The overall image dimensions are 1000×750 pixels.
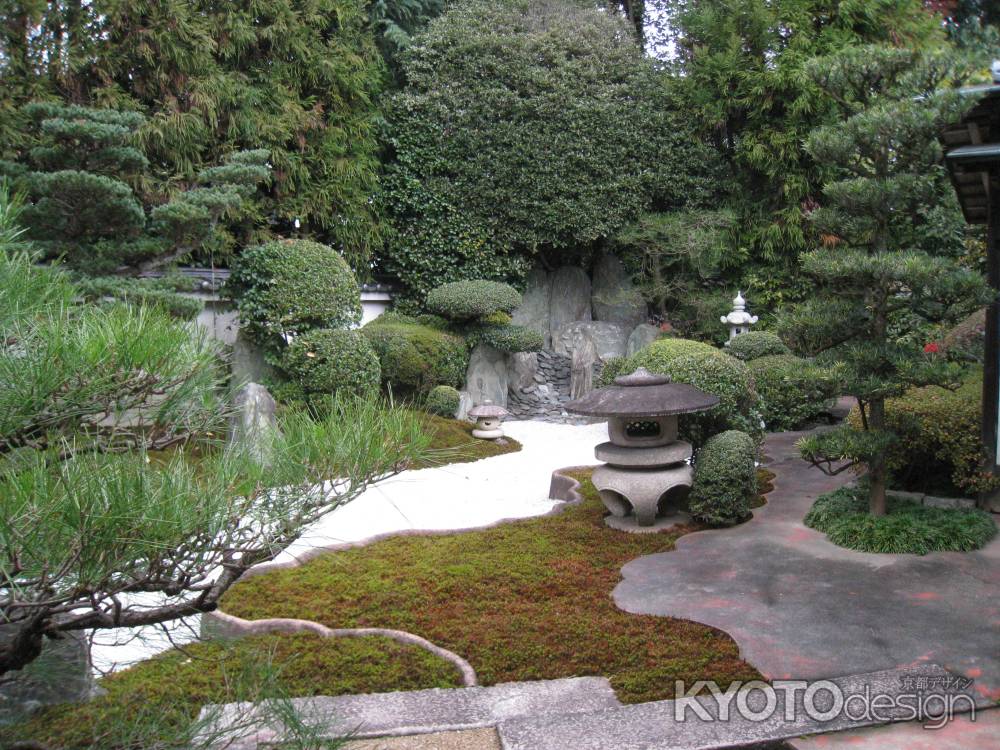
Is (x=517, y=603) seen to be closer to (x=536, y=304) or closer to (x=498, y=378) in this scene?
(x=498, y=378)

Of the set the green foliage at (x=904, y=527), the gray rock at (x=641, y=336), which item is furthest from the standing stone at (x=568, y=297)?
the green foliage at (x=904, y=527)

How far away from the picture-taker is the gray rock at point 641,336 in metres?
12.3

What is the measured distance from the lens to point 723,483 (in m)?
5.47

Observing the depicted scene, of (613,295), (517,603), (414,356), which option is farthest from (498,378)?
(517,603)

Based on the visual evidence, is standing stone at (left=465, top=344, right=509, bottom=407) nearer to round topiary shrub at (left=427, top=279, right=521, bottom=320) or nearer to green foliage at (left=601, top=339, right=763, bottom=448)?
round topiary shrub at (left=427, top=279, right=521, bottom=320)

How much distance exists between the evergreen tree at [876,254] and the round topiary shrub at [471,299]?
6.16 meters

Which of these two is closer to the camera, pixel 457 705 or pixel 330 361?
pixel 457 705

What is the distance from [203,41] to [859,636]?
33.3 feet

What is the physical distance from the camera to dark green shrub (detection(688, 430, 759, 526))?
5.48 metres

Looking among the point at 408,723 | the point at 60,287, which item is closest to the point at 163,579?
the point at 60,287

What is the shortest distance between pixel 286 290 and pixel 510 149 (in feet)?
16.1

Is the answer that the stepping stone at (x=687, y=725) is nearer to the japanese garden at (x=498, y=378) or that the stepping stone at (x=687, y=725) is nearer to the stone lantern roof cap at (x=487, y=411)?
the japanese garden at (x=498, y=378)

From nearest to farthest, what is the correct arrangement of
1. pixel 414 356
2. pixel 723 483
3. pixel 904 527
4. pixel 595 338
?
pixel 904 527 < pixel 723 483 < pixel 414 356 < pixel 595 338

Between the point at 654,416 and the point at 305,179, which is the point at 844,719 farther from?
the point at 305,179
